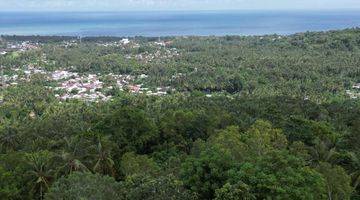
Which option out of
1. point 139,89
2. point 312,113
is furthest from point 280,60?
point 312,113

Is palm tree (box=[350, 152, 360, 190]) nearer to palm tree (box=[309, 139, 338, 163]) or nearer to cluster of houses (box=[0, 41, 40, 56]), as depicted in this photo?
palm tree (box=[309, 139, 338, 163])

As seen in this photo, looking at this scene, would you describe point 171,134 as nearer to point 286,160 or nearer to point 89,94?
point 286,160

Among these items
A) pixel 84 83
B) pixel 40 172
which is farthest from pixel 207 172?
pixel 84 83

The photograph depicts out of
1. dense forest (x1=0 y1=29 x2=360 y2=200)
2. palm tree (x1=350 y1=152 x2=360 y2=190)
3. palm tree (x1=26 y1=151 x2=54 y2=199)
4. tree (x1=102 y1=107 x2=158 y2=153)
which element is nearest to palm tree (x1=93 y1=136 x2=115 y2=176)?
dense forest (x1=0 y1=29 x2=360 y2=200)

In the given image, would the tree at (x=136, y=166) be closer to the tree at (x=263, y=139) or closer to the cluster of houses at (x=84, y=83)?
the tree at (x=263, y=139)

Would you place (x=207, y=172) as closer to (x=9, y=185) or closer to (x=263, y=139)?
(x=263, y=139)
